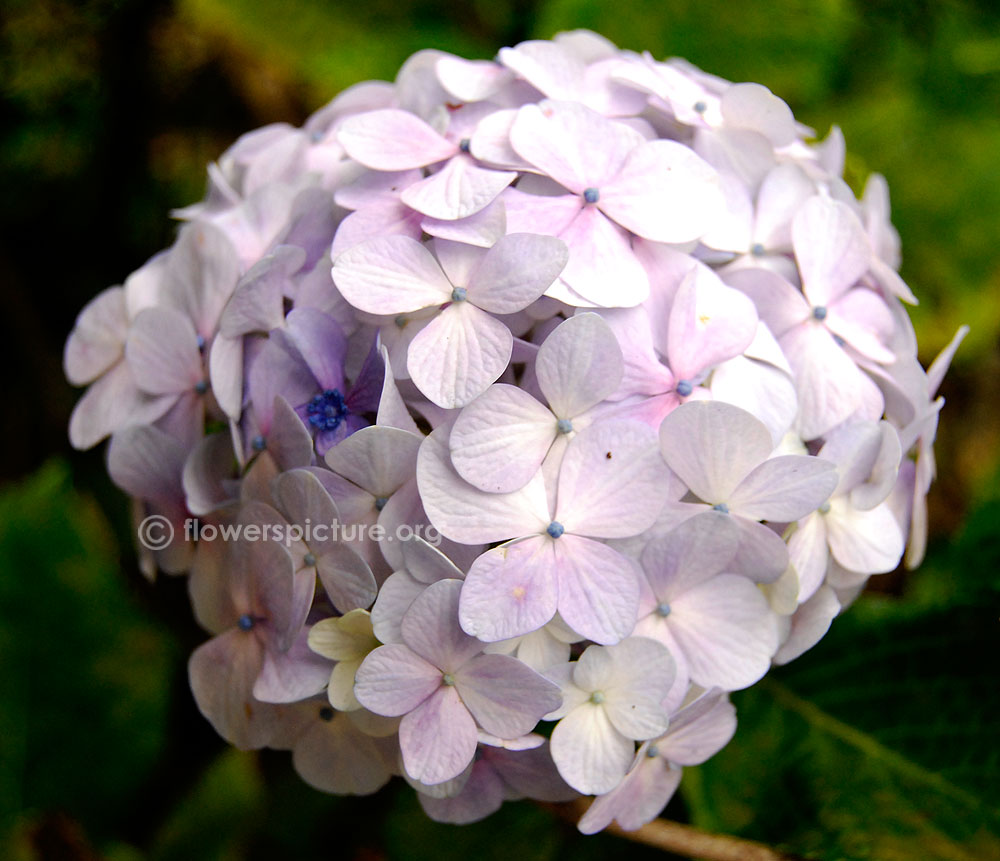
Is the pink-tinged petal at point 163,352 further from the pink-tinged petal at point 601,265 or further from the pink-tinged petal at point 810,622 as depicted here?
the pink-tinged petal at point 810,622

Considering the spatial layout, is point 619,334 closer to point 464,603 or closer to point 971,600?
point 464,603

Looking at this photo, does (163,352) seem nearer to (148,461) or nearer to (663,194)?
(148,461)

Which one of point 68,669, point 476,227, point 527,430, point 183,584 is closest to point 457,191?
point 476,227

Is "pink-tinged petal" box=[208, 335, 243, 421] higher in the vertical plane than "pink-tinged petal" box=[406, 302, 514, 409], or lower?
lower

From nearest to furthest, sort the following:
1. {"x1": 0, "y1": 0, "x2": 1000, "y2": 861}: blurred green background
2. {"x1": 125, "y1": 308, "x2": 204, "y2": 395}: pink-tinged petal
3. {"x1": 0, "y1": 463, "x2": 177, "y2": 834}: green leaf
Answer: {"x1": 125, "y1": 308, "x2": 204, "y2": 395}: pink-tinged petal < {"x1": 0, "y1": 0, "x2": 1000, "y2": 861}: blurred green background < {"x1": 0, "y1": 463, "x2": 177, "y2": 834}: green leaf

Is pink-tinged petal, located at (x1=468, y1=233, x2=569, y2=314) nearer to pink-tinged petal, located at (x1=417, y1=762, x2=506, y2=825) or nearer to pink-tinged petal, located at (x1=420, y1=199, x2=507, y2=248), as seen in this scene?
pink-tinged petal, located at (x1=420, y1=199, x2=507, y2=248)

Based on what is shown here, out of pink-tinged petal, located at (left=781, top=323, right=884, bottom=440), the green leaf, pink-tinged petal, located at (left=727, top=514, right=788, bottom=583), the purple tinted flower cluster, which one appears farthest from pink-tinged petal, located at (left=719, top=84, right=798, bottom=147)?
the green leaf
